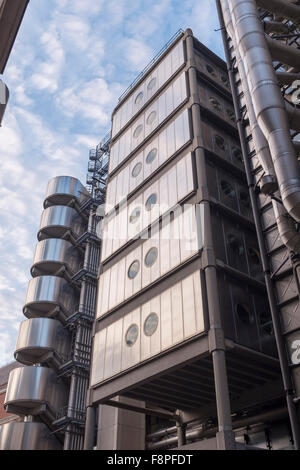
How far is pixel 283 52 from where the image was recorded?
94.8 ft

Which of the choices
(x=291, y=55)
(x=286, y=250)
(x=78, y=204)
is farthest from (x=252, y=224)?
(x=78, y=204)

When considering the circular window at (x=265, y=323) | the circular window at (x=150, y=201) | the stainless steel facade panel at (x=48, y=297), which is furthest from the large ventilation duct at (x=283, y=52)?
the stainless steel facade panel at (x=48, y=297)

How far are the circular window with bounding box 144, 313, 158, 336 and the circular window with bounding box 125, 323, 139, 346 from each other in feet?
2.71

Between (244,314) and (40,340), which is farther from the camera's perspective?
(40,340)

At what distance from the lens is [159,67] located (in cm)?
3838

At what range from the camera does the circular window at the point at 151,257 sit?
94.4ft

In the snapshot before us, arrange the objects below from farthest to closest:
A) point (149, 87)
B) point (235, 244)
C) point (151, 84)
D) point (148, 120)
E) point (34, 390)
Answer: point (34, 390), point (149, 87), point (151, 84), point (148, 120), point (235, 244)

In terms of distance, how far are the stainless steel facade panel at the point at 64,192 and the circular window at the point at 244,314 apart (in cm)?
3290

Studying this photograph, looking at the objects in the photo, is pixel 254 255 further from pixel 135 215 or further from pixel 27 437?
pixel 27 437

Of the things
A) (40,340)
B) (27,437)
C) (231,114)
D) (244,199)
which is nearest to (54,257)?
(40,340)

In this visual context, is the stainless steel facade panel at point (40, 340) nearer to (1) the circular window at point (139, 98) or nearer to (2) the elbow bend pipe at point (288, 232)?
(1) the circular window at point (139, 98)

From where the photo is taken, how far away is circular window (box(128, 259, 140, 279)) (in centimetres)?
2996

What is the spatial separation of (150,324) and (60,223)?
1130 inches

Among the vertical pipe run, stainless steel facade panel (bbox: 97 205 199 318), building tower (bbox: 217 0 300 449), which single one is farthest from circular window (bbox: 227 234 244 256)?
stainless steel facade panel (bbox: 97 205 199 318)
